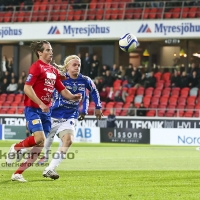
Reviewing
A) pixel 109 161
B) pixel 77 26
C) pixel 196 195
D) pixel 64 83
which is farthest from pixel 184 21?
pixel 196 195

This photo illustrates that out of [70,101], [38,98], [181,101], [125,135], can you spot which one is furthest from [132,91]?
[38,98]

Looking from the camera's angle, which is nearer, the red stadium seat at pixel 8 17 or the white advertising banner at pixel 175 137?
the white advertising banner at pixel 175 137

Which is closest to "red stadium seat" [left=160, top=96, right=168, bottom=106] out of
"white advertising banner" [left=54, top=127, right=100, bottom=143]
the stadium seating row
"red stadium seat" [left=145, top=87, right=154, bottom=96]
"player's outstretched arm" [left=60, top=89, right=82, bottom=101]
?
the stadium seating row

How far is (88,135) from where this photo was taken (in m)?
28.0

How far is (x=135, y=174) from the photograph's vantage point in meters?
12.4

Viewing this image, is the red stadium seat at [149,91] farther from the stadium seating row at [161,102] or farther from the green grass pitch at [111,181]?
the green grass pitch at [111,181]

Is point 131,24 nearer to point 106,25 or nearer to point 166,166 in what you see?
point 106,25

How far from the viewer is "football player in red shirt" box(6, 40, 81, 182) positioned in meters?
10.7

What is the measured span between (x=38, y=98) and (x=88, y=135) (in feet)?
57.7

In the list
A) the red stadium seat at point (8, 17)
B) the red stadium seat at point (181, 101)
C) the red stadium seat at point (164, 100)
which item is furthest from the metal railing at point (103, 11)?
the red stadium seat at point (181, 101)

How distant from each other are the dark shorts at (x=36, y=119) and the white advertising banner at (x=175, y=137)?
50.4ft

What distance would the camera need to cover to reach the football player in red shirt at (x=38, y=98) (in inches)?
420

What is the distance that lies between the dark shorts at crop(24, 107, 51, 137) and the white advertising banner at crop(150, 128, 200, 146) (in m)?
15.4

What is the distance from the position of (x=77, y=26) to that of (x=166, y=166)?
2167 centimetres
